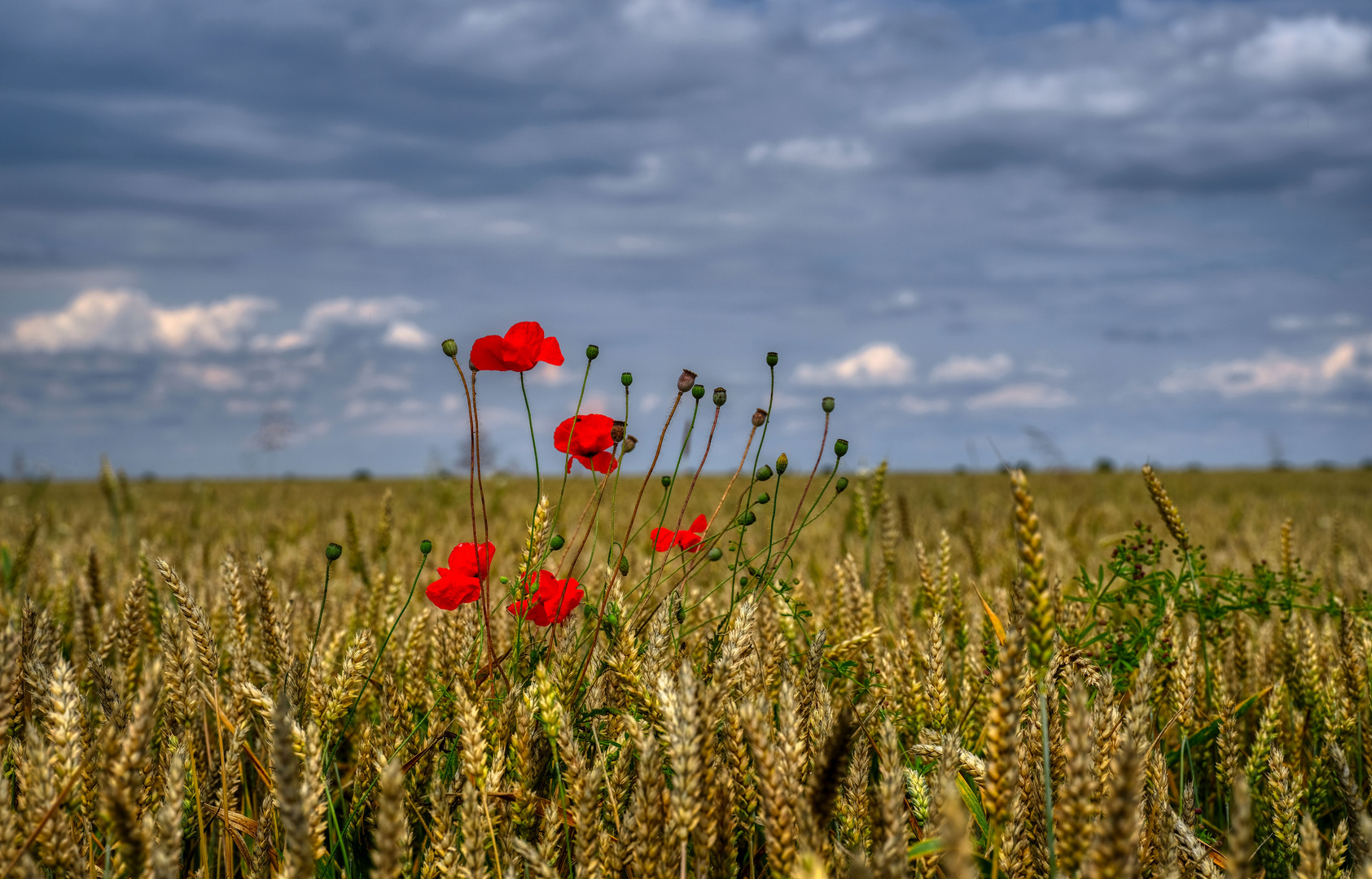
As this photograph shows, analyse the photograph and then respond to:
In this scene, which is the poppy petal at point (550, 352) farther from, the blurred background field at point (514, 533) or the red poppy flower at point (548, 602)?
the blurred background field at point (514, 533)

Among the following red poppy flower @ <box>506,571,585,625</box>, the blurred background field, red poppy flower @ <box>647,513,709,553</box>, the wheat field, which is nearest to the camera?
the wheat field

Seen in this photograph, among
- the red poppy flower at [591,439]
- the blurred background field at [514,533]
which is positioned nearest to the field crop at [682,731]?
the red poppy flower at [591,439]

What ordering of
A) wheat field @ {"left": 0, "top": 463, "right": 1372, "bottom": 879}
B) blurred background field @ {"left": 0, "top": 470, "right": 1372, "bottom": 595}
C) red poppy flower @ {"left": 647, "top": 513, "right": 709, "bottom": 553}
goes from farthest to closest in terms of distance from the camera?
blurred background field @ {"left": 0, "top": 470, "right": 1372, "bottom": 595} < red poppy flower @ {"left": 647, "top": 513, "right": 709, "bottom": 553} < wheat field @ {"left": 0, "top": 463, "right": 1372, "bottom": 879}

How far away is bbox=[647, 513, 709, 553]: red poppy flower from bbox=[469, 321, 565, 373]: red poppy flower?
49 cm

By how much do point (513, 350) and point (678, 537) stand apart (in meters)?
0.56

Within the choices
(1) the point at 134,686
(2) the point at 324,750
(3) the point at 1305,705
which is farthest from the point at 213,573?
(3) the point at 1305,705

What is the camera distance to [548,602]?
185cm

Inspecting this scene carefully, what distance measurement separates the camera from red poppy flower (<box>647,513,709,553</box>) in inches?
76.8

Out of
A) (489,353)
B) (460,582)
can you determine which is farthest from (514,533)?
(489,353)

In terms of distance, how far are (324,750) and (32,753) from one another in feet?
1.81

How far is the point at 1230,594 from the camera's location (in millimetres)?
2932

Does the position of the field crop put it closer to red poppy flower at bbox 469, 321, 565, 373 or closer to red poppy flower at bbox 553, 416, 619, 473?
red poppy flower at bbox 553, 416, 619, 473

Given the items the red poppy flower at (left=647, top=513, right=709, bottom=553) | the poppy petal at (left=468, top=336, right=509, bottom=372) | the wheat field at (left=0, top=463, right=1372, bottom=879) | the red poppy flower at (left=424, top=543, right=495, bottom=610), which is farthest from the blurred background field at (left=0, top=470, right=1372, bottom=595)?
the poppy petal at (left=468, top=336, right=509, bottom=372)

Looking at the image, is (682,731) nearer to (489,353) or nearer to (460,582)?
(460,582)
